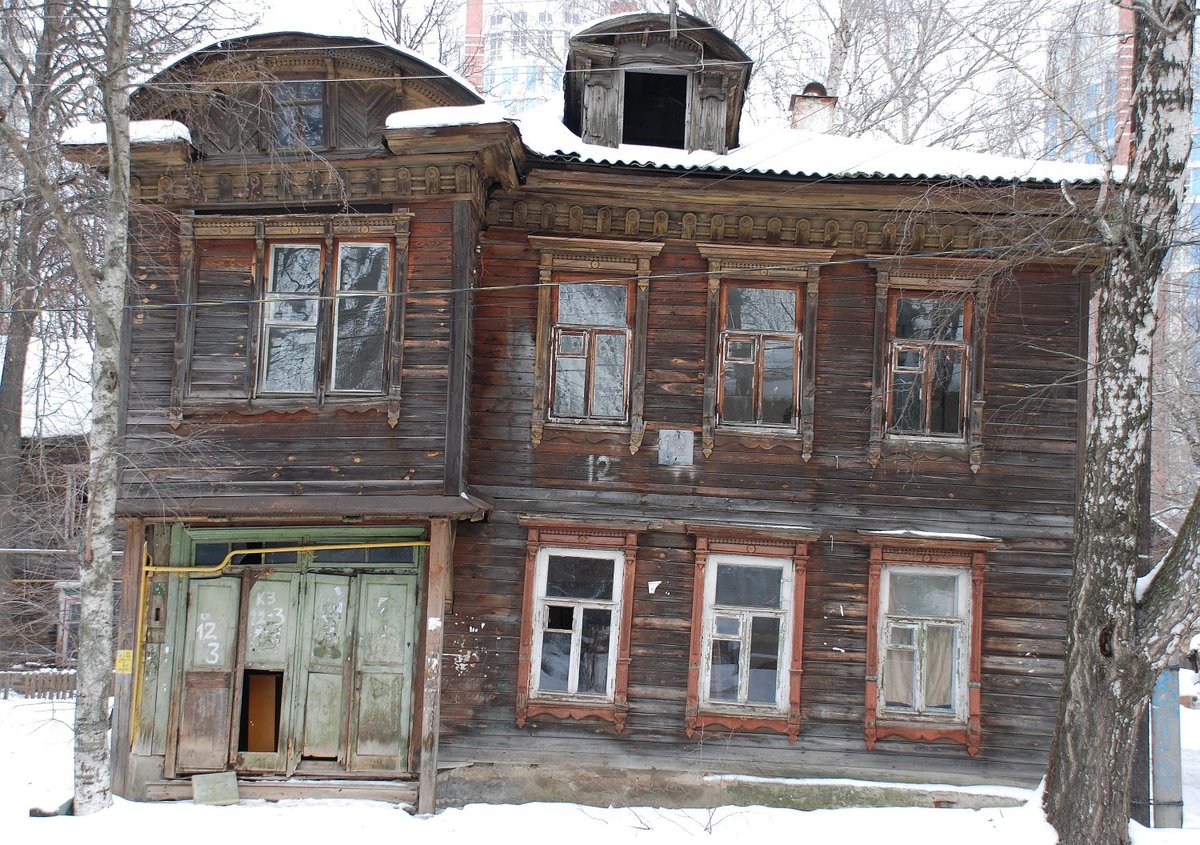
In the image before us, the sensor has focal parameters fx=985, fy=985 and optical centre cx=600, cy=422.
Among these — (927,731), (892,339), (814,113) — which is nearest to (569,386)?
(892,339)

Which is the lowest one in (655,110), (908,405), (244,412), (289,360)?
(244,412)

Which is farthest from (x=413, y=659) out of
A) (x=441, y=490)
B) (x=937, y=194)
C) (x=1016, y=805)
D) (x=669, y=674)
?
(x=937, y=194)

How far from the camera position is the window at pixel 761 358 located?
10.9m

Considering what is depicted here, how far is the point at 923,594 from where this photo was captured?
35.0 ft

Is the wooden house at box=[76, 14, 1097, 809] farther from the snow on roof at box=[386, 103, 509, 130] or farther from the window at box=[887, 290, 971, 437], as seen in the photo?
the snow on roof at box=[386, 103, 509, 130]

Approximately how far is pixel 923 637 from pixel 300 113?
343 inches

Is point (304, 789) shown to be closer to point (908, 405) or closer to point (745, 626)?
point (745, 626)

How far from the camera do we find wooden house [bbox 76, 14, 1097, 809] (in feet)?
33.6

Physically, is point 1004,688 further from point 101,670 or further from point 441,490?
Answer: point 101,670

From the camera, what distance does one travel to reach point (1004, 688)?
10.4 m

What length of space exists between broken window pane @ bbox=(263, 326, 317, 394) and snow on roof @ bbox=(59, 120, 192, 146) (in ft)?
7.07

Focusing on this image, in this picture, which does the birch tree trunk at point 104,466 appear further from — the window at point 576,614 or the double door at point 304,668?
the window at point 576,614

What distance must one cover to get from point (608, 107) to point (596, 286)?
216 centimetres

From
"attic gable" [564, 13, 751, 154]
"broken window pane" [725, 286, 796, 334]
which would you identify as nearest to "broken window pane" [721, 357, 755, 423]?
"broken window pane" [725, 286, 796, 334]
